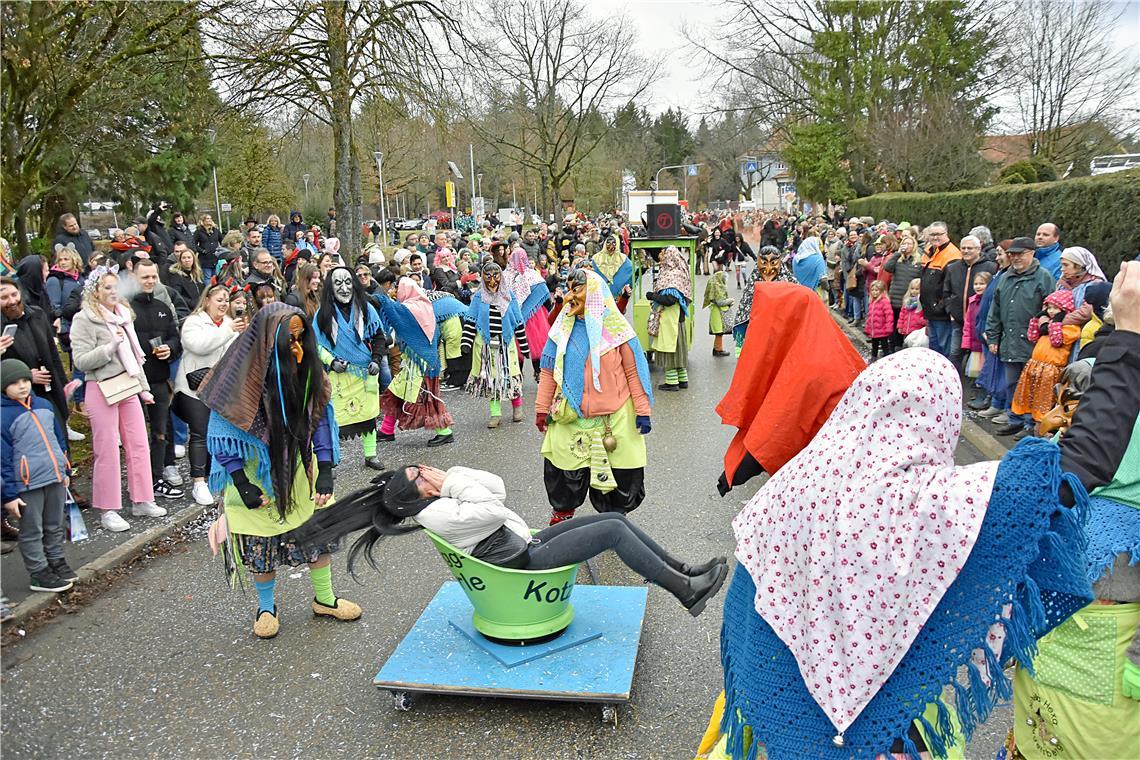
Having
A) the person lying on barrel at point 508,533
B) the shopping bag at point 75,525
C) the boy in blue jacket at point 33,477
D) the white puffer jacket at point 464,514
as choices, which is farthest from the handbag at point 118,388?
the white puffer jacket at point 464,514

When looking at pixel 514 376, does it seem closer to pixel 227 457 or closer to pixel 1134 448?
pixel 227 457

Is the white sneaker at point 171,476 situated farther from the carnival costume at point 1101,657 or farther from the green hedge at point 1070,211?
the green hedge at point 1070,211

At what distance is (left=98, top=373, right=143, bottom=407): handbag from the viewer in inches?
246

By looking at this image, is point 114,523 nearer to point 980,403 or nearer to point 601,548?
point 601,548

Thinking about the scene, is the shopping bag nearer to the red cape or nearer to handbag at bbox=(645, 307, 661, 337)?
the red cape

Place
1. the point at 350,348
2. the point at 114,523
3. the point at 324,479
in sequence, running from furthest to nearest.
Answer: the point at 350,348 < the point at 114,523 < the point at 324,479

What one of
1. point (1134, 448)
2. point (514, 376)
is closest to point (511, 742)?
point (1134, 448)

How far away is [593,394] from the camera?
530cm

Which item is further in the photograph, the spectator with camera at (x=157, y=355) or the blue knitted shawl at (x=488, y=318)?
the blue knitted shawl at (x=488, y=318)

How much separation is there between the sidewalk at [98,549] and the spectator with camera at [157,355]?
1.04 feet

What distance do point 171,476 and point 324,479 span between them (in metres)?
3.25

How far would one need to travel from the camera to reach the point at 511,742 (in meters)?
3.69

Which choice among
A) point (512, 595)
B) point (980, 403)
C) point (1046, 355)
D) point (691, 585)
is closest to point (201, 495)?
point (512, 595)

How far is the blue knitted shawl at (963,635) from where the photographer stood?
1.92 meters
